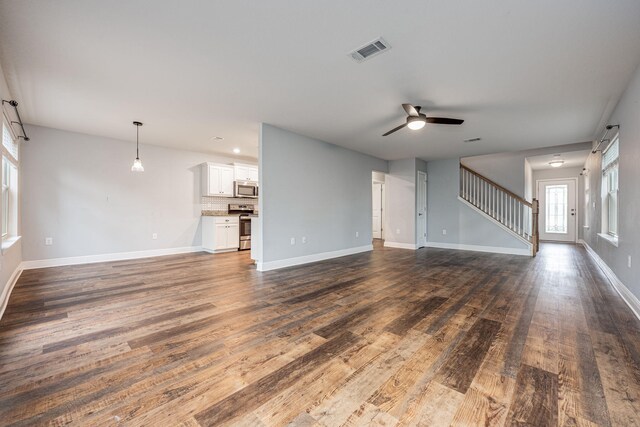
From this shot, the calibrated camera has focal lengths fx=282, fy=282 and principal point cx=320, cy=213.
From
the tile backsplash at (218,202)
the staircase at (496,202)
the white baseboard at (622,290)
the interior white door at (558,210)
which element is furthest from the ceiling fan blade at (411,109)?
the interior white door at (558,210)

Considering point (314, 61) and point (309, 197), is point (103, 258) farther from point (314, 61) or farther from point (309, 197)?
point (314, 61)

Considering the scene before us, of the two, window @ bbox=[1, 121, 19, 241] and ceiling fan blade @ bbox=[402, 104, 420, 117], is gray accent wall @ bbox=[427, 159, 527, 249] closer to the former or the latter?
ceiling fan blade @ bbox=[402, 104, 420, 117]

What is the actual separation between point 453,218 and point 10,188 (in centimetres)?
883

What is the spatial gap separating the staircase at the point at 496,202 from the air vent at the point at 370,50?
5.89m

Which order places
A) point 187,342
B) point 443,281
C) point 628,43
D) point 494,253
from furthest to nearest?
point 494,253, point 443,281, point 628,43, point 187,342

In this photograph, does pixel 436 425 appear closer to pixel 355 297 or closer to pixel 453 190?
pixel 355 297

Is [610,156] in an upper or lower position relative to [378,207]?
upper

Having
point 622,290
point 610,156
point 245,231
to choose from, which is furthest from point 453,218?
point 245,231

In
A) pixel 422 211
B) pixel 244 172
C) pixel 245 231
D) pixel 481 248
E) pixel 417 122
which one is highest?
pixel 417 122

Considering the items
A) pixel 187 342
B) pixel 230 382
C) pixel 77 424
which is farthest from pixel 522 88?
pixel 77 424

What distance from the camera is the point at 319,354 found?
198 cm

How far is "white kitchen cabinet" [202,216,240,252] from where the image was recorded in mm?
6551

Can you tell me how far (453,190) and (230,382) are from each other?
7.32 metres

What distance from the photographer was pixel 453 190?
7520 millimetres
